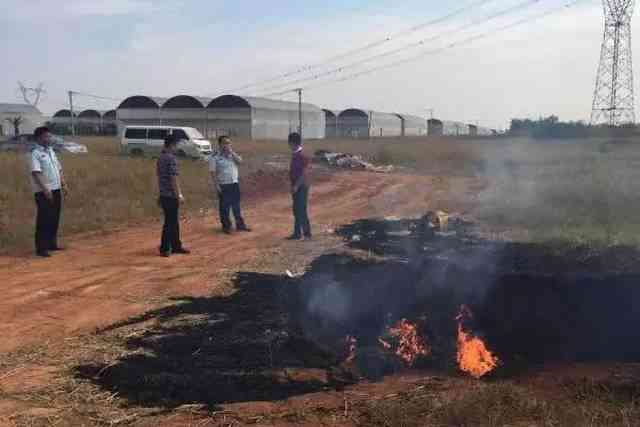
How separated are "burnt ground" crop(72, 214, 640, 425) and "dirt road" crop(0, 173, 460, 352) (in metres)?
0.50

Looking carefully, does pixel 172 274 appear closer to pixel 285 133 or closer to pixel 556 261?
pixel 556 261

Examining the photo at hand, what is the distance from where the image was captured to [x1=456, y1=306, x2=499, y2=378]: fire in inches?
206

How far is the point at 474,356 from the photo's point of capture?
18.0 feet

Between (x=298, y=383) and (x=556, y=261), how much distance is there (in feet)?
14.9

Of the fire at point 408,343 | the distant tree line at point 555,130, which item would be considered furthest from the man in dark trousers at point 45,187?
the distant tree line at point 555,130

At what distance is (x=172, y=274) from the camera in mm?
7992

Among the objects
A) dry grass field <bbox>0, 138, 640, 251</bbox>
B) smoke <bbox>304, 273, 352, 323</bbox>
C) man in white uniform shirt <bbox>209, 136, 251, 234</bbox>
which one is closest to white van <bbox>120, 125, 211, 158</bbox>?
dry grass field <bbox>0, 138, 640, 251</bbox>

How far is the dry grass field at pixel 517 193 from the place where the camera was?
33.3ft

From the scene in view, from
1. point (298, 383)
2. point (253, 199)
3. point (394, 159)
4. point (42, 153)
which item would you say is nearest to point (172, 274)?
point (42, 153)

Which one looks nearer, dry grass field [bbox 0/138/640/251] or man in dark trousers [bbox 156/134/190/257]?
man in dark trousers [bbox 156/134/190/257]

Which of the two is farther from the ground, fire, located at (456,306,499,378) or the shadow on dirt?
the shadow on dirt

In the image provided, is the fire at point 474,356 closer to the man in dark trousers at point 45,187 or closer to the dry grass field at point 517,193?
the dry grass field at point 517,193

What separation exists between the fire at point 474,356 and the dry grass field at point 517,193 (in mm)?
3380

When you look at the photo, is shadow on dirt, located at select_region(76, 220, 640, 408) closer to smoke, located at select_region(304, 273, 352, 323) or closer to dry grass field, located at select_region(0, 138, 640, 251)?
smoke, located at select_region(304, 273, 352, 323)
